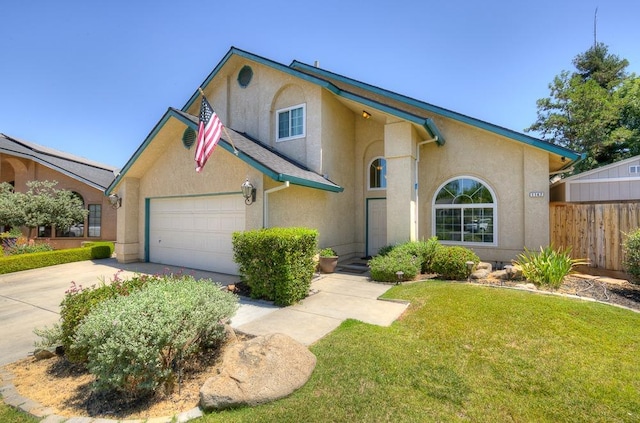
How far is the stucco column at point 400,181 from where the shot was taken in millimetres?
10469

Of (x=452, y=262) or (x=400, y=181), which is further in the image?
(x=400, y=181)

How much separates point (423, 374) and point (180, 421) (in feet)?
9.44

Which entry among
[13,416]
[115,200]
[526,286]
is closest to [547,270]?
[526,286]

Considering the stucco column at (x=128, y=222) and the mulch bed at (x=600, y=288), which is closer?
the mulch bed at (x=600, y=288)

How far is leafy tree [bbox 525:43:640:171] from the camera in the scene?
2027 centimetres

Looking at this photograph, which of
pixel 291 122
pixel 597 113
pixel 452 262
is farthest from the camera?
pixel 597 113

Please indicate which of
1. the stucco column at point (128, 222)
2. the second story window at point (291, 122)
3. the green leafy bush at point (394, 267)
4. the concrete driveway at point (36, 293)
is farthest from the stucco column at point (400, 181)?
the stucco column at point (128, 222)

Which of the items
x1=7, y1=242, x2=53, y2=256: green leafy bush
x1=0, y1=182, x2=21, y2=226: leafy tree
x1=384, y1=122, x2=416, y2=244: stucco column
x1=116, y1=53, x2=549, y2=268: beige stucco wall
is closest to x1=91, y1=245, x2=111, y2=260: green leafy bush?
x1=7, y1=242, x2=53, y2=256: green leafy bush

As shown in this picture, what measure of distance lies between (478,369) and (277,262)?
4305 millimetres

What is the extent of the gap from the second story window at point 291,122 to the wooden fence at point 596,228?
9.72 meters

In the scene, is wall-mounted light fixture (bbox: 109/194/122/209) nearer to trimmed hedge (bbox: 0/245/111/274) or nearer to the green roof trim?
trimmed hedge (bbox: 0/245/111/274)

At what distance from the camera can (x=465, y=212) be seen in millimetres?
11344

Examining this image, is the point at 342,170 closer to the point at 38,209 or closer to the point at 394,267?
the point at 394,267

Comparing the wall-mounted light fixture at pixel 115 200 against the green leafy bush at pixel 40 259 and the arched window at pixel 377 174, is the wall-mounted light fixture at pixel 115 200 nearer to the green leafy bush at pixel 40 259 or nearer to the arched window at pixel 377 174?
the green leafy bush at pixel 40 259
